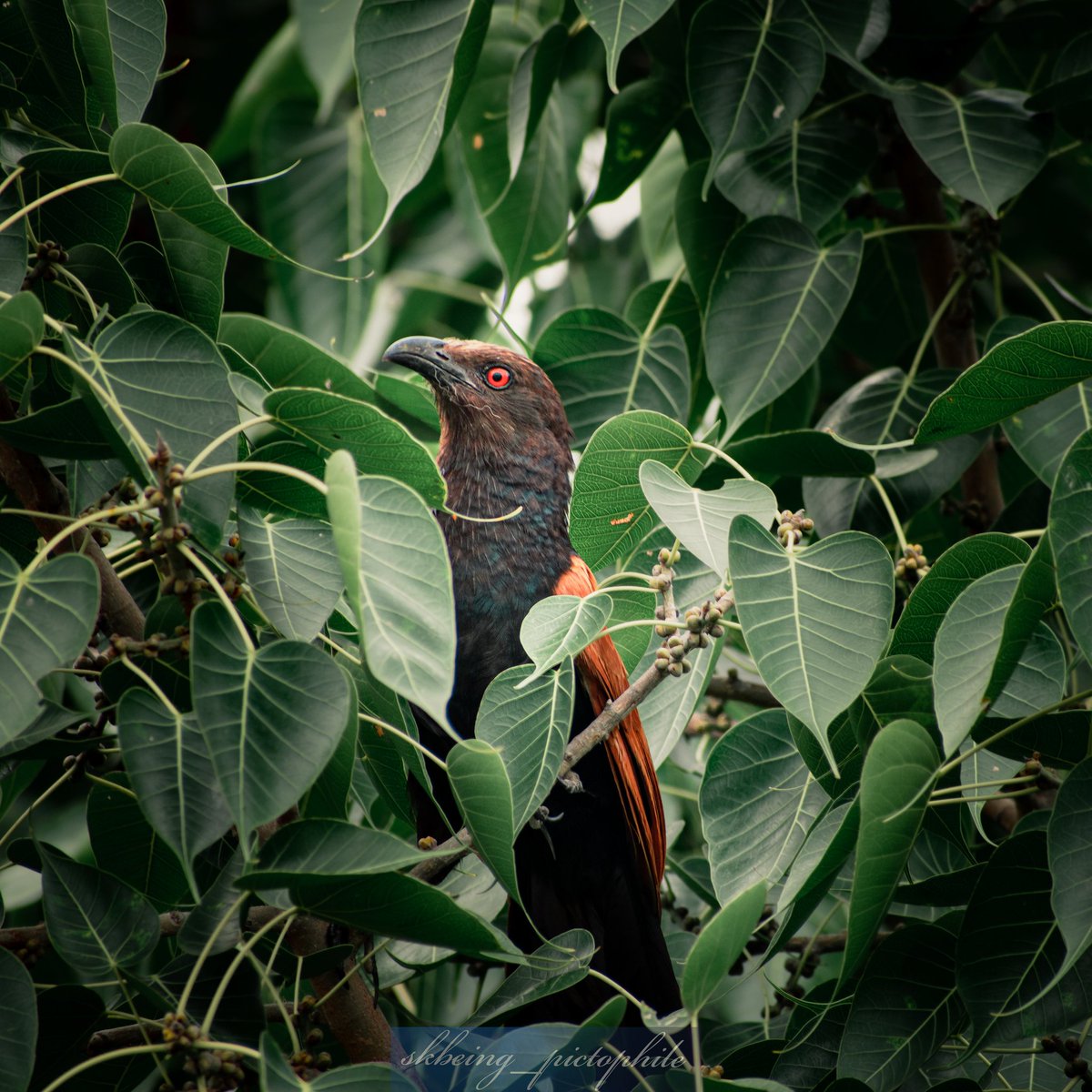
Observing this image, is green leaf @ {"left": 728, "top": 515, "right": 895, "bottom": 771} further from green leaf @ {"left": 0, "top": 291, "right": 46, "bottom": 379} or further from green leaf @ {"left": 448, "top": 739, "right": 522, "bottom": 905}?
green leaf @ {"left": 0, "top": 291, "right": 46, "bottom": 379}

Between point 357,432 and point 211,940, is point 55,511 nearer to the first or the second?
point 357,432

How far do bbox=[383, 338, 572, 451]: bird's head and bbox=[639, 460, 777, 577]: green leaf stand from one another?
138 centimetres

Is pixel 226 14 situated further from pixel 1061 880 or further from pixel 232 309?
pixel 1061 880

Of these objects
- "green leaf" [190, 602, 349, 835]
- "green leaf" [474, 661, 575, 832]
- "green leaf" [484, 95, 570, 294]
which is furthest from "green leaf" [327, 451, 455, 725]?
"green leaf" [484, 95, 570, 294]

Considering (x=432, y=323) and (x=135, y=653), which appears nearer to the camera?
(x=135, y=653)

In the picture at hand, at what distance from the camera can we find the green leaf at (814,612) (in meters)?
1.49

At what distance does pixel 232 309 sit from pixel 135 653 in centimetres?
401

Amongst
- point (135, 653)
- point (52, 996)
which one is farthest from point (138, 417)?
point (52, 996)

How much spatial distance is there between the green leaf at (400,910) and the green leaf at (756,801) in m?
0.55

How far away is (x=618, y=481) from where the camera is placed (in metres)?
1.85

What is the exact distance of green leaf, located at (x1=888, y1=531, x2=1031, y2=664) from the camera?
1.70 meters

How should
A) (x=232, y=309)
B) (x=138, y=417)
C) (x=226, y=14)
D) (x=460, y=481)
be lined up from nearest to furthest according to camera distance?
(x=138, y=417) < (x=460, y=481) < (x=232, y=309) < (x=226, y=14)

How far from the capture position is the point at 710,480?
8.02 feet

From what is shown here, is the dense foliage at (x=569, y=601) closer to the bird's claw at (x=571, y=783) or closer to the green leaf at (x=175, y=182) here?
the green leaf at (x=175, y=182)
